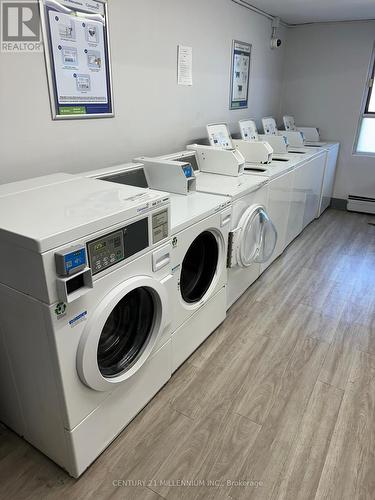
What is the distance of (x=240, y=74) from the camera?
136 inches

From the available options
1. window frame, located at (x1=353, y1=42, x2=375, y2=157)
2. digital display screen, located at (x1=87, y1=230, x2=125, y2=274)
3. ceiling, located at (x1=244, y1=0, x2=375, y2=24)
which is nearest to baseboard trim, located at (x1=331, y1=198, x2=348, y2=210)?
window frame, located at (x1=353, y1=42, x2=375, y2=157)

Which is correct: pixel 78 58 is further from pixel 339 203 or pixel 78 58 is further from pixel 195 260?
pixel 339 203

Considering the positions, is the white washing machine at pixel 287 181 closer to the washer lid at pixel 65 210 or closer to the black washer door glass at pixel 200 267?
the black washer door glass at pixel 200 267

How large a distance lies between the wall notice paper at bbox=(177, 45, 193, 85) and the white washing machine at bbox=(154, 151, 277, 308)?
57 cm

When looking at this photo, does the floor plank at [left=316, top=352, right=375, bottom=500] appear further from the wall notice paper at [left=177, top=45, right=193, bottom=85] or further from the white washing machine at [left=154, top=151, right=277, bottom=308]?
the wall notice paper at [left=177, top=45, right=193, bottom=85]

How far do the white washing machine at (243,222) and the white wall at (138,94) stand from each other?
1.15ft

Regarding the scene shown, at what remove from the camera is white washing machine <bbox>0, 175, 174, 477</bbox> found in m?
1.05

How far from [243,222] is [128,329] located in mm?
1053

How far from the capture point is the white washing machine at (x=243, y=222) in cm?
218

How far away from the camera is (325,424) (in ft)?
5.38

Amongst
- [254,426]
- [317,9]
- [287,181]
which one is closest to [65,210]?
[254,426]

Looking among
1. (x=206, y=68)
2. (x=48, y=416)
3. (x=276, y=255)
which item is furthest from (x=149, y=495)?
(x=206, y=68)

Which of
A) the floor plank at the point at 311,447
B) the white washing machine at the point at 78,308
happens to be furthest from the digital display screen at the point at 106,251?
the floor plank at the point at 311,447

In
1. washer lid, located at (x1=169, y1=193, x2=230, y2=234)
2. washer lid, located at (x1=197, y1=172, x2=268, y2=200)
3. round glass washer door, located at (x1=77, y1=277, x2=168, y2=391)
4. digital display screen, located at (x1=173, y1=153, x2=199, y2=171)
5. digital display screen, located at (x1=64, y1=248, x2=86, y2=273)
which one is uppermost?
digital display screen, located at (x1=173, y1=153, x2=199, y2=171)
